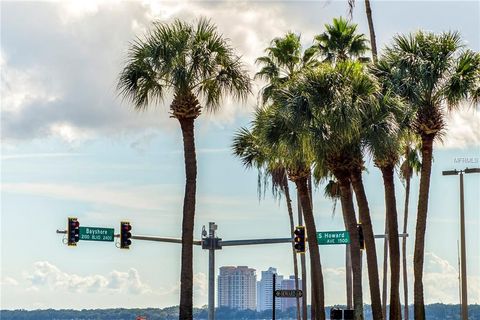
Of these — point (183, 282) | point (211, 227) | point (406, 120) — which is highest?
point (406, 120)

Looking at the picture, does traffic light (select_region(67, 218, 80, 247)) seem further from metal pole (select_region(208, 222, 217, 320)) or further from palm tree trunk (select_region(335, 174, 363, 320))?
palm tree trunk (select_region(335, 174, 363, 320))

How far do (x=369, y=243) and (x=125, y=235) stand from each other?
12.4m

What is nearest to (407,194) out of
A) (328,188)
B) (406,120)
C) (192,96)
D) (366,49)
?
(328,188)

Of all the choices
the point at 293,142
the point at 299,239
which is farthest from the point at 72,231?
the point at 293,142

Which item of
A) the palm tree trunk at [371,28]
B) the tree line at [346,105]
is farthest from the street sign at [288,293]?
the palm tree trunk at [371,28]

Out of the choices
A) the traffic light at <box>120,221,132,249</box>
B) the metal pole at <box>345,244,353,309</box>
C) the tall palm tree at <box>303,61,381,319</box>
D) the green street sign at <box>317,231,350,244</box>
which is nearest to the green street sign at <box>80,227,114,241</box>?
the traffic light at <box>120,221,132,249</box>

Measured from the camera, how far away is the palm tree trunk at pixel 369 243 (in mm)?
39438

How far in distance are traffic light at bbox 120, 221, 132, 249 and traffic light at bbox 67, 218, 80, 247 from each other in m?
2.02

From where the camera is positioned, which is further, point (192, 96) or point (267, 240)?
point (267, 240)

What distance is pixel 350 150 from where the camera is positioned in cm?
3875

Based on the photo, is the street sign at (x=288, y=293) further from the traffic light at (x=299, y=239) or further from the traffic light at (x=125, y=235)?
the traffic light at (x=125, y=235)

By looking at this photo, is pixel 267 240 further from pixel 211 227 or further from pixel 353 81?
pixel 353 81

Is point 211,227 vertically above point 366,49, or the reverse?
point 366,49

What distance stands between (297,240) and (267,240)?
215 cm
